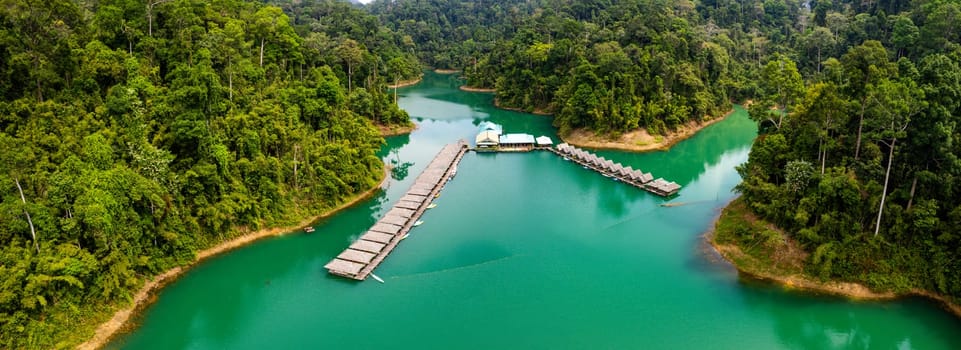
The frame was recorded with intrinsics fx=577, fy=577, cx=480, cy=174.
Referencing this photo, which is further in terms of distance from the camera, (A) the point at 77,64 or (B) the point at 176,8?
(B) the point at 176,8

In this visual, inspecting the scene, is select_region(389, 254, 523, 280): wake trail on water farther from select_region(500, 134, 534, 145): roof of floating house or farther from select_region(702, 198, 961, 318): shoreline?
select_region(500, 134, 534, 145): roof of floating house

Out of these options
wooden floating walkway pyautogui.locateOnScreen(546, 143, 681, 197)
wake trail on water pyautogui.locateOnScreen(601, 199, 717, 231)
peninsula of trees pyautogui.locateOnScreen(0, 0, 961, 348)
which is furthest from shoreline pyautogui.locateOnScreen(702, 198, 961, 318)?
wooden floating walkway pyautogui.locateOnScreen(546, 143, 681, 197)

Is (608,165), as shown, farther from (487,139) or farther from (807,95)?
(807,95)

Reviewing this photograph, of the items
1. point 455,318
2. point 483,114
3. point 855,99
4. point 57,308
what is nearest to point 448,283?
point 455,318

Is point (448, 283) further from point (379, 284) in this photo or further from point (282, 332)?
point (282, 332)

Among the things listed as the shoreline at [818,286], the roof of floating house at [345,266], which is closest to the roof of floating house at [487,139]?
the roof of floating house at [345,266]

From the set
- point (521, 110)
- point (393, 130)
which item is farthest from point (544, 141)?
point (521, 110)
